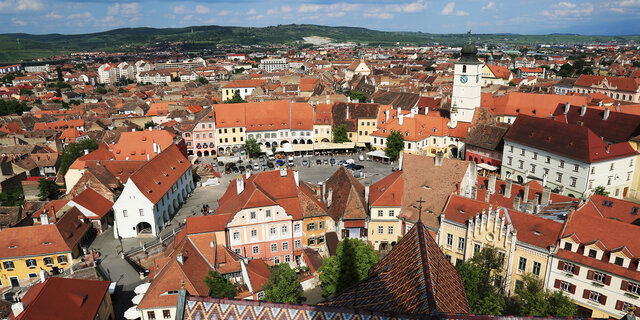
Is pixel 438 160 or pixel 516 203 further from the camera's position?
pixel 438 160

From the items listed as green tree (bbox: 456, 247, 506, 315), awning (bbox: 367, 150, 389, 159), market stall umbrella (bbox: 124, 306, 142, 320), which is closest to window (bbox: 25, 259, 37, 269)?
market stall umbrella (bbox: 124, 306, 142, 320)

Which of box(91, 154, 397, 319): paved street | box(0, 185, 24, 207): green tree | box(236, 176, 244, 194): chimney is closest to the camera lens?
box(91, 154, 397, 319): paved street

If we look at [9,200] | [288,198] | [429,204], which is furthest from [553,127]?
[9,200]

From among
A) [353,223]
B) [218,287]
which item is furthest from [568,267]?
[218,287]

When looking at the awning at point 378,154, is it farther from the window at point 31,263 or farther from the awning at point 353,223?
the window at point 31,263

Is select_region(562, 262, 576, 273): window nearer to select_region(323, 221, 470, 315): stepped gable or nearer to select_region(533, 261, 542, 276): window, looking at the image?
select_region(533, 261, 542, 276): window

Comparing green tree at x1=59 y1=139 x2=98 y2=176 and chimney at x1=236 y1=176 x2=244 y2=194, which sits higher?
chimney at x1=236 y1=176 x2=244 y2=194

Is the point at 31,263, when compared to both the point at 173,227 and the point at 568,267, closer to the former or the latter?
the point at 173,227
